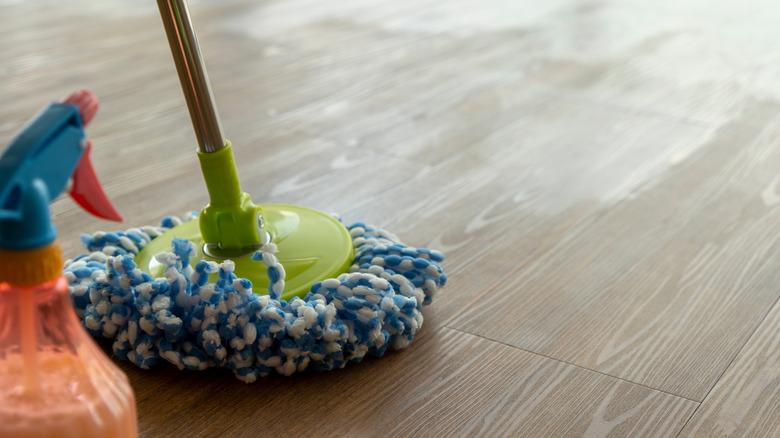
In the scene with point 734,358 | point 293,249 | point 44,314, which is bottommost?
point 734,358

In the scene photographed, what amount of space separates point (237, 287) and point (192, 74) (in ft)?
0.64

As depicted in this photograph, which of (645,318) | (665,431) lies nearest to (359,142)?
(645,318)

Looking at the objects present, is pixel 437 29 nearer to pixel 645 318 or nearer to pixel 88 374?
pixel 645 318

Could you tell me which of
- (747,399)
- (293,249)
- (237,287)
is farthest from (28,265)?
(747,399)

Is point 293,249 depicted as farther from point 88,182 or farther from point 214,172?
point 88,182

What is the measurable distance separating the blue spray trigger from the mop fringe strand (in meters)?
0.25

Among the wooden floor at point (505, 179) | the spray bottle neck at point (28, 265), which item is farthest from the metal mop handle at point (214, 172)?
the spray bottle neck at point (28, 265)

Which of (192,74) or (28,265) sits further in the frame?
(192,74)

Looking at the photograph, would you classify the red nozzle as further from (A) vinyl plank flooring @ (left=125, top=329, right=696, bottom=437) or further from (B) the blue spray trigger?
(A) vinyl plank flooring @ (left=125, top=329, right=696, bottom=437)

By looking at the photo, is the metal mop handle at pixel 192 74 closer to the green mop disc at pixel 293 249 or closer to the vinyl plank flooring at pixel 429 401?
the green mop disc at pixel 293 249

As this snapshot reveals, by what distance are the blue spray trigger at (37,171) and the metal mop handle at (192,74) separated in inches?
12.1

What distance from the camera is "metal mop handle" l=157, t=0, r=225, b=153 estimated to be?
795mm

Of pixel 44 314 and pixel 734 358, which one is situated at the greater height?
pixel 44 314

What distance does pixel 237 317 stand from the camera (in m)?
0.74
